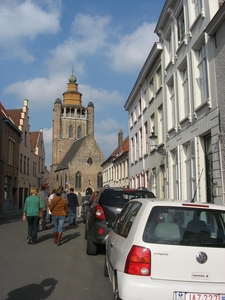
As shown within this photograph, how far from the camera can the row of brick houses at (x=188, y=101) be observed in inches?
400

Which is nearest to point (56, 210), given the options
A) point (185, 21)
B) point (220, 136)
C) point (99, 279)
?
point (99, 279)

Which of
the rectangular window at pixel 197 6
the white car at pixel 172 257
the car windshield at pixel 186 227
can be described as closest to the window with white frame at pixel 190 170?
the rectangular window at pixel 197 6

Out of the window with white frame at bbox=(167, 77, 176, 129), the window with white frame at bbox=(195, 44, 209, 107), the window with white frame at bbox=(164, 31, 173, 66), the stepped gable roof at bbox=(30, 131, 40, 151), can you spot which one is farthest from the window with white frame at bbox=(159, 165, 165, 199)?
the stepped gable roof at bbox=(30, 131, 40, 151)

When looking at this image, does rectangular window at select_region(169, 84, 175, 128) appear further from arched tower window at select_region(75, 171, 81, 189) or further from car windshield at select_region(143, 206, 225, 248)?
arched tower window at select_region(75, 171, 81, 189)

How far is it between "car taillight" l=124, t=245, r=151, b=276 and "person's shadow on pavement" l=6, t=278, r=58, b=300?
2.00 metres

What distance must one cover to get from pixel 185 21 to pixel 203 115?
14.8 ft

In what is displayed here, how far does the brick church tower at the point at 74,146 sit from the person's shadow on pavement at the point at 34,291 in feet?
194

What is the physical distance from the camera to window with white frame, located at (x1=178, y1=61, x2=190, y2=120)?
1343cm

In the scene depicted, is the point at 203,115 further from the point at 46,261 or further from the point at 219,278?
the point at 219,278

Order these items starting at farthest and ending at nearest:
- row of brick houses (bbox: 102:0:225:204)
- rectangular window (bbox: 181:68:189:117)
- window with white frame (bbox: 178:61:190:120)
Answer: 1. window with white frame (bbox: 178:61:190:120)
2. rectangular window (bbox: 181:68:189:117)
3. row of brick houses (bbox: 102:0:225:204)

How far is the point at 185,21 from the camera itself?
1314 cm

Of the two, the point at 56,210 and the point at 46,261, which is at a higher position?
the point at 56,210

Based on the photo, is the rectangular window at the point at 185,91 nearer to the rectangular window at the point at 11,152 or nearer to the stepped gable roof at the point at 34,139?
the rectangular window at the point at 11,152

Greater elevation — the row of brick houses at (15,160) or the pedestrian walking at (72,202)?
the row of brick houses at (15,160)
